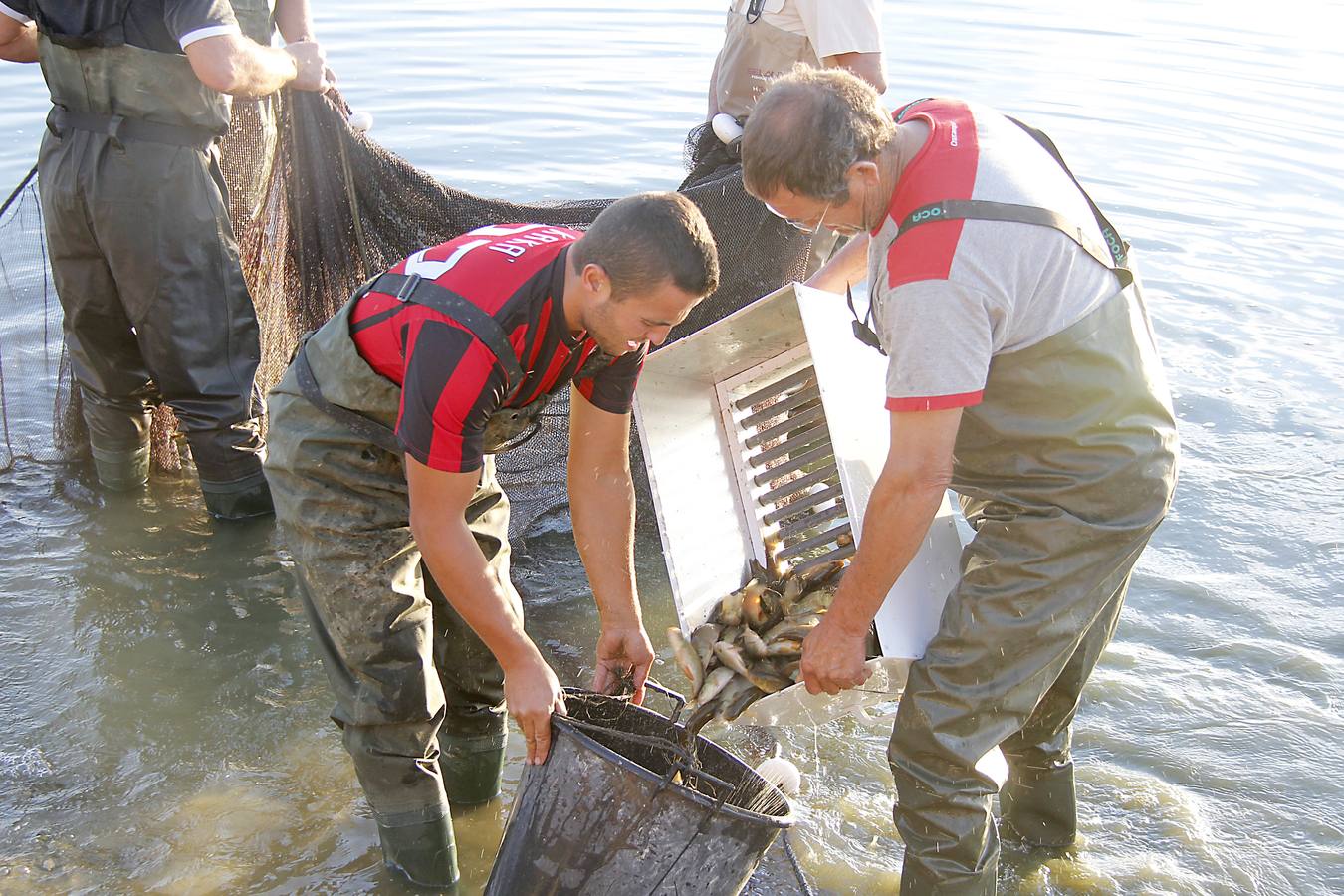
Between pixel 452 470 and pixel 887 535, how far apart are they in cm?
101

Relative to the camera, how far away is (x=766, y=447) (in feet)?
13.9

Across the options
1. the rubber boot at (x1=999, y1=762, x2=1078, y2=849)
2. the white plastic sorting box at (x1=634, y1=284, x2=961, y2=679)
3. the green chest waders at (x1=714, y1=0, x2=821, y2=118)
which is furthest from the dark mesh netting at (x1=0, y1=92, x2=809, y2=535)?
the rubber boot at (x1=999, y1=762, x2=1078, y2=849)

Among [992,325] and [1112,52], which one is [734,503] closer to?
[992,325]

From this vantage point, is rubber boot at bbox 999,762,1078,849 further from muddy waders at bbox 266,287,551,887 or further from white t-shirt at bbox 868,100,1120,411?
muddy waders at bbox 266,287,551,887

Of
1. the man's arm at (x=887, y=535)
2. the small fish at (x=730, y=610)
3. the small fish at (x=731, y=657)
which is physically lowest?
the small fish at (x=730, y=610)

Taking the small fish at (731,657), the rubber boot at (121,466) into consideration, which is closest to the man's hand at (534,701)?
the small fish at (731,657)

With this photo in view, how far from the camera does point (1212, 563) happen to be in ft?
17.8

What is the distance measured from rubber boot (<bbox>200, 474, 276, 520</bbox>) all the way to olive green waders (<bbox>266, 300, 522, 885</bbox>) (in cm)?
205

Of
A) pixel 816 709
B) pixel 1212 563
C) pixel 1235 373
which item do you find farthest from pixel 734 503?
pixel 1235 373

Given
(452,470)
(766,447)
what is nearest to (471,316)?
(452,470)

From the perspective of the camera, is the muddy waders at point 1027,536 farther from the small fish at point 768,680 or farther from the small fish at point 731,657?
the small fish at point 731,657

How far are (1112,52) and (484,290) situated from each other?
1581 cm

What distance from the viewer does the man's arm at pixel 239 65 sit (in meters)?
4.03

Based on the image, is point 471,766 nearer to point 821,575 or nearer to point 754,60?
point 821,575
